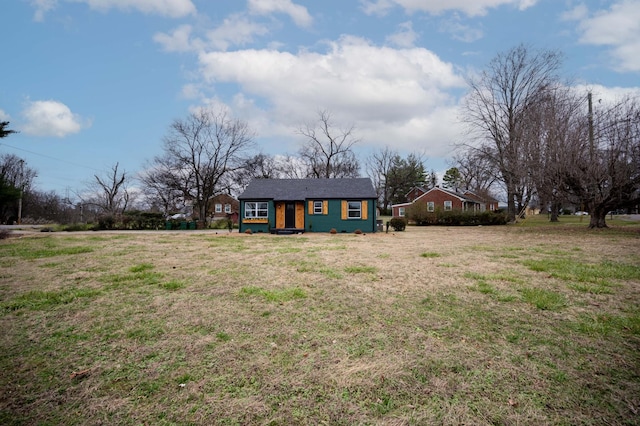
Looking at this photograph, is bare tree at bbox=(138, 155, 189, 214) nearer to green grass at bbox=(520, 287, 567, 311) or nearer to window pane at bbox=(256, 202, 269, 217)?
window pane at bbox=(256, 202, 269, 217)

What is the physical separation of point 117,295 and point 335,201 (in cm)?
1895

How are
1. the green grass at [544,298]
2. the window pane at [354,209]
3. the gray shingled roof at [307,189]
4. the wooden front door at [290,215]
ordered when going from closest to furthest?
the green grass at [544,298] < the window pane at [354,209] < the gray shingled roof at [307,189] < the wooden front door at [290,215]

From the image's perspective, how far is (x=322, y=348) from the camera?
3.60 metres

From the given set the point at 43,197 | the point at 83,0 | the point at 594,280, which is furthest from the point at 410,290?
the point at 43,197

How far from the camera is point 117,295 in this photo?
18.4 ft

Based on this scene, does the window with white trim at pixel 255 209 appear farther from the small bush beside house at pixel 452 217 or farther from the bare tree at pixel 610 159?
the bare tree at pixel 610 159

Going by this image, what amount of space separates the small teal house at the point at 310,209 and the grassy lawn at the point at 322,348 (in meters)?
16.5

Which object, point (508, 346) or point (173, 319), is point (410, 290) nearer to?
point (508, 346)

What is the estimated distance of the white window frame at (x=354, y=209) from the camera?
77.5 feet

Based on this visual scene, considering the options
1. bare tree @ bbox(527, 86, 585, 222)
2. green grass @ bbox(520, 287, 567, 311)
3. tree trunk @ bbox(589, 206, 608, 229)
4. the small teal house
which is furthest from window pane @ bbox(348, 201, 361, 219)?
green grass @ bbox(520, 287, 567, 311)

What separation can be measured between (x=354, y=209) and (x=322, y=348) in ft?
66.7

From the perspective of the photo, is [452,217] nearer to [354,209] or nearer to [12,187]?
[354,209]

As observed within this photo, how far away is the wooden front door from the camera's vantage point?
24.4m

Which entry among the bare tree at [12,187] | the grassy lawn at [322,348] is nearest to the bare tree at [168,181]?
the bare tree at [12,187]
